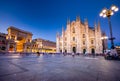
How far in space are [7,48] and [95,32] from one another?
41841mm

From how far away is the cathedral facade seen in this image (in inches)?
1529

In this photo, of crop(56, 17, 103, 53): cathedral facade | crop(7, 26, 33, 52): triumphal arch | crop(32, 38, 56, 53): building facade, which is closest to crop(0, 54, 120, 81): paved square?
crop(56, 17, 103, 53): cathedral facade

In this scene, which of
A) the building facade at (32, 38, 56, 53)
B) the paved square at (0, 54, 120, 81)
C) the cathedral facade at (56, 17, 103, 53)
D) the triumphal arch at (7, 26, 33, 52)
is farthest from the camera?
the building facade at (32, 38, 56, 53)

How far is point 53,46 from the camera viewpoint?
75.1 metres

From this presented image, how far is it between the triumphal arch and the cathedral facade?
18.9m

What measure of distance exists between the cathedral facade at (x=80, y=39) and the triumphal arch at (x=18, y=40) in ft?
62.0

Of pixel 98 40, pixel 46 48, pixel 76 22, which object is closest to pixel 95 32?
pixel 98 40

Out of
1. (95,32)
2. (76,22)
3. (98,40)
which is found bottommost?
(98,40)

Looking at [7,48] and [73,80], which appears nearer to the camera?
[73,80]

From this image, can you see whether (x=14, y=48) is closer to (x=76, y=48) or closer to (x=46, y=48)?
(x=46, y=48)

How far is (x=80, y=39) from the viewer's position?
138 ft

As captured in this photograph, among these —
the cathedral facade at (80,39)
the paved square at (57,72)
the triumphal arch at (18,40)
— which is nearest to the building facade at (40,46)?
the triumphal arch at (18,40)

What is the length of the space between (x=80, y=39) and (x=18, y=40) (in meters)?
35.1

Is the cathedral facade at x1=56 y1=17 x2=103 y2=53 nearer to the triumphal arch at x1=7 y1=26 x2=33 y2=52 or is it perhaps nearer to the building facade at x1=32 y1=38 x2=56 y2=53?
the building facade at x1=32 y1=38 x2=56 y2=53
